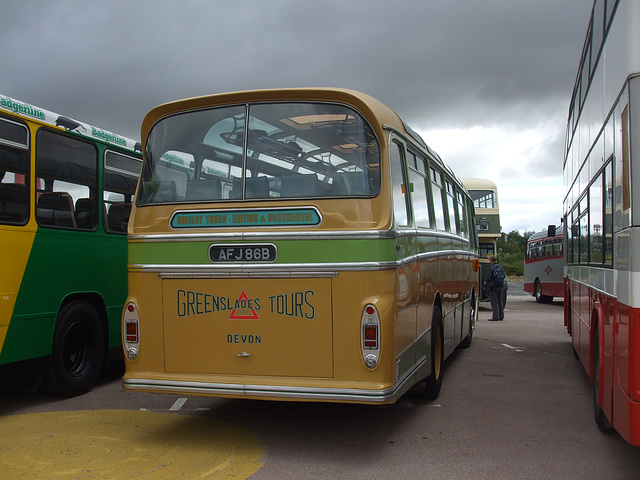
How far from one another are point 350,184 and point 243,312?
146 centimetres

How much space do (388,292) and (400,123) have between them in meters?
1.95

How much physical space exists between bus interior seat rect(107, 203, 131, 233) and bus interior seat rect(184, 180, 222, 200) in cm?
308

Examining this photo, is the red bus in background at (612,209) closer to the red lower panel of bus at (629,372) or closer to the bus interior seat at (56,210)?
the red lower panel of bus at (629,372)

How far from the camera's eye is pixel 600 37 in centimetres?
612

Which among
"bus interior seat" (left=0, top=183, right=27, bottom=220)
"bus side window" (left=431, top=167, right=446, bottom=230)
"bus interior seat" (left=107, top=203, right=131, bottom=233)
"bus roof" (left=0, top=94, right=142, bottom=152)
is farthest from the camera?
"bus interior seat" (left=107, top=203, right=131, bottom=233)

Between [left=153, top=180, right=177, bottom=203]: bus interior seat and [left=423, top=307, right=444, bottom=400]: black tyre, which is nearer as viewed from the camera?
[left=153, top=180, right=177, bottom=203]: bus interior seat

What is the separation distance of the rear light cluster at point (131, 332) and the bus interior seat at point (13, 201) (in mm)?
1934

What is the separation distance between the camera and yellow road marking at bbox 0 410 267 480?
519 centimetres

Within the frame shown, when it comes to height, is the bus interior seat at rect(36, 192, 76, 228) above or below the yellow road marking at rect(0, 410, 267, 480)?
above

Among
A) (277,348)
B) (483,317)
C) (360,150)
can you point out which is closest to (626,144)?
(360,150)

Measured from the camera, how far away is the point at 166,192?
6.19m

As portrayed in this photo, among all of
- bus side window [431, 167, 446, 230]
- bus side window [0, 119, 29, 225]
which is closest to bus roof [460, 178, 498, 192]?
bus side window [431, 167, 446, 230]

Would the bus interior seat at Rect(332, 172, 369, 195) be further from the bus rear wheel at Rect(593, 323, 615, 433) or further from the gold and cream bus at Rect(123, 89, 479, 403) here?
the bus rear wheel at Rect(593, 323, 615, 433)

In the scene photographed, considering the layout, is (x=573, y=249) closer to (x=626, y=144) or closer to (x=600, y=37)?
(x=600, y=37)
